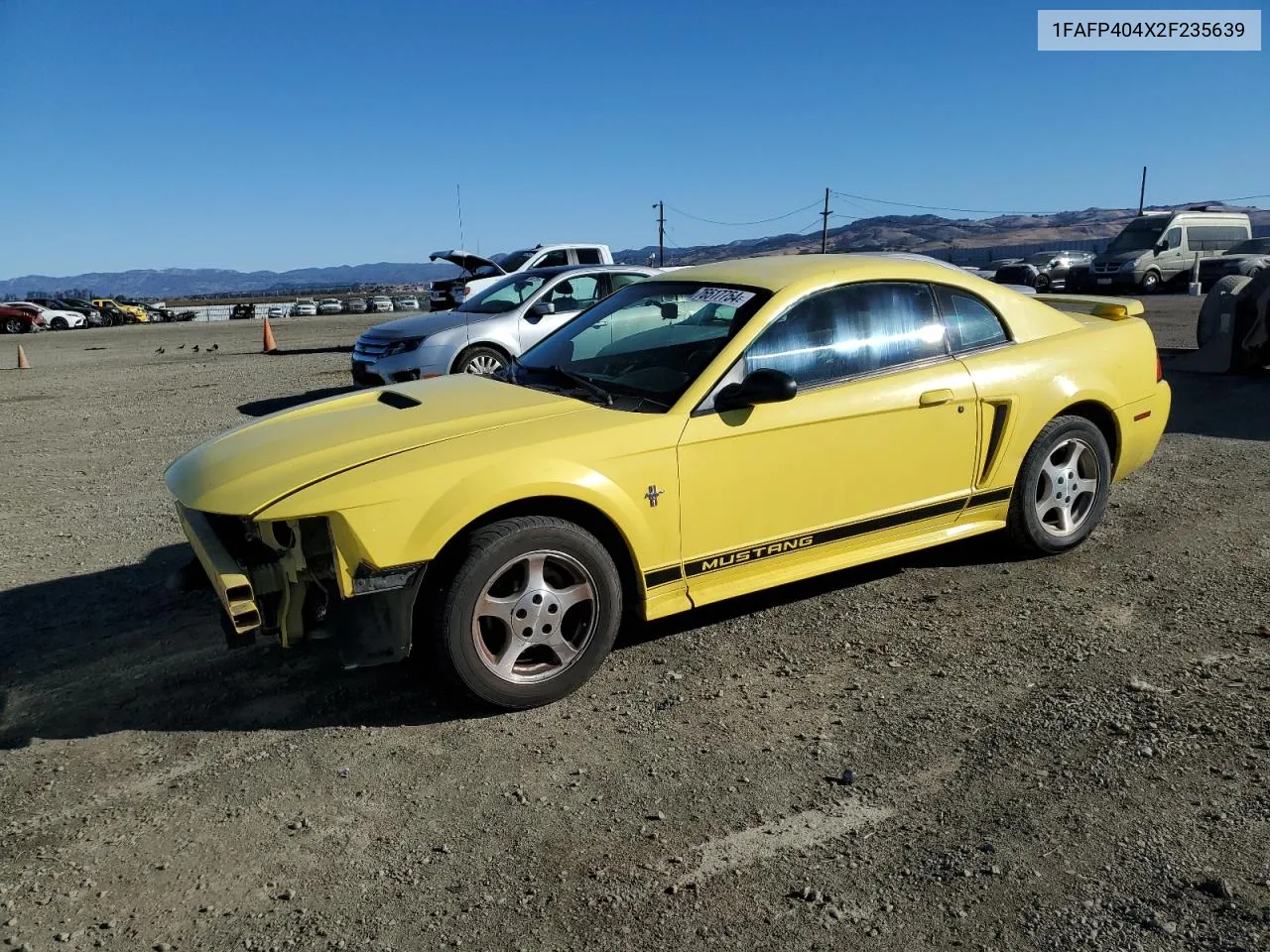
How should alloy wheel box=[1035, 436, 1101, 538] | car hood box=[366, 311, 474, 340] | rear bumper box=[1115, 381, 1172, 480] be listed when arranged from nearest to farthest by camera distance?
1. alloy wheel box=[1035, 436, 1101, 538]
2. rear bumper box=[1115, 381, 1172, 480]
3. car hood box=[366, 311, 474, 340]

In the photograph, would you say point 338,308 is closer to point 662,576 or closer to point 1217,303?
point 1217,303

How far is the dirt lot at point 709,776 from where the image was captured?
2.41 metres

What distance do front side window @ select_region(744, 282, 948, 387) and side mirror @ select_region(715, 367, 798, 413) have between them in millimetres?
205

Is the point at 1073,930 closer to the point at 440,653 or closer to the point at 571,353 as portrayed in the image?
the point at 440,653

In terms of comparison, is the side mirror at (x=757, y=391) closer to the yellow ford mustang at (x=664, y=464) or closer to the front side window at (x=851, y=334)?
the yellow ford mustang at (x=664, y=464)

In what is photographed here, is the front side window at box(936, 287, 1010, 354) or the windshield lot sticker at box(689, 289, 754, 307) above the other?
the windshield lot sticker at box(689, 289, 754, 307)

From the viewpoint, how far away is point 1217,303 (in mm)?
10508

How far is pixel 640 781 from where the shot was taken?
3.04m

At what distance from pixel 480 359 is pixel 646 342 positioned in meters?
6.29

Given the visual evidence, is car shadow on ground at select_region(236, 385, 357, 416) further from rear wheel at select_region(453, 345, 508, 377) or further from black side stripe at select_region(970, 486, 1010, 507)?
black side stripe at select_region(970, 486, 1010, 507)

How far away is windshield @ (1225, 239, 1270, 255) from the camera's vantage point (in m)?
25.7

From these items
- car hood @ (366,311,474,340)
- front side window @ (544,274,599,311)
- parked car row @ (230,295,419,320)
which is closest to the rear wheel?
car hood @ (366,311,474,340)

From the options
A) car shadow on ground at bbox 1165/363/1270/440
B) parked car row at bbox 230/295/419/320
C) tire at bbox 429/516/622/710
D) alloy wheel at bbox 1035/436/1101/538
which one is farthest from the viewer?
parked car row at bbox 230/295/419/320

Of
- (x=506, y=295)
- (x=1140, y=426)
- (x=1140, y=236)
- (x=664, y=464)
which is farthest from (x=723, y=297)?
(x=1140, y=236)
